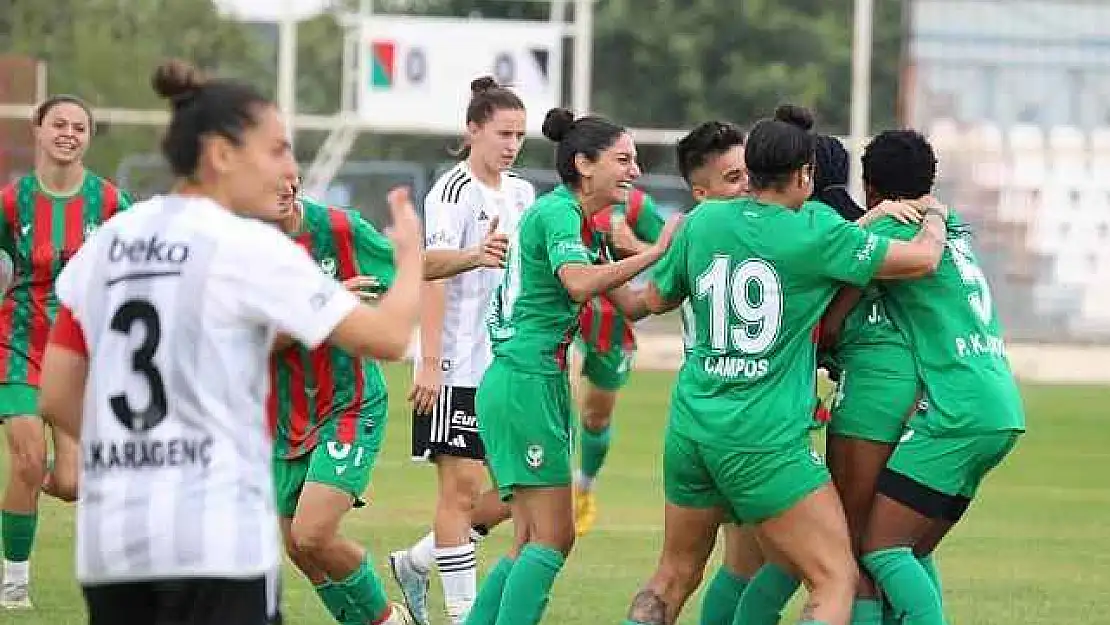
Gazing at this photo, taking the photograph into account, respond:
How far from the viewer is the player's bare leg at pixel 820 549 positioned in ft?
23.5

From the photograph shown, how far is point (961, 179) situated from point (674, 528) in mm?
21987

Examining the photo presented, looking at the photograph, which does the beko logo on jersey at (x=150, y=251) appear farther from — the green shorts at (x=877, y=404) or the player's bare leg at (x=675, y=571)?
the green shorts at (x=877, y=404)

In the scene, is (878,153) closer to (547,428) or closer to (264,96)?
(547,428)

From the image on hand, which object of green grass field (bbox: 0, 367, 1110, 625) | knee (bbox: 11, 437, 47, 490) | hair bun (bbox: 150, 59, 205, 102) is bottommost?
green grass field (bbox: 0, 367, 1110, 625)

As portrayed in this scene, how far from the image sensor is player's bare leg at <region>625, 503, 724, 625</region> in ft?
25.0

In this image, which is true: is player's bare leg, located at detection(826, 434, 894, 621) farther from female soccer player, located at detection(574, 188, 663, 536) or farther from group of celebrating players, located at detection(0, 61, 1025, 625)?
female soccer player, located at detection(574, 188, 663, 536)

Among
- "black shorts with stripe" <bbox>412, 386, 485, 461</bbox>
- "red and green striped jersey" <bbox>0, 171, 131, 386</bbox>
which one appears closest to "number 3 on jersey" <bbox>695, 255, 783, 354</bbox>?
"black shorts with stripe" <bbox>412, 386, 485, 461</bbox>

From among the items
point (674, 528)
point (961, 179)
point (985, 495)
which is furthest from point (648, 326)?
point (674, 528)

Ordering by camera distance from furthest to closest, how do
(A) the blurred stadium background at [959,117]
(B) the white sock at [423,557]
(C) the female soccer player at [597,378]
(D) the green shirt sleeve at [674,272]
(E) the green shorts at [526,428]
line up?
(A) the blurred stadium background at [959,117] → (C) the female soccer player at [597,378] → (B) the white sock at [423,557] → (E) the green shorts at [526,428] → (D) the green shirt sleeve at [674,272]

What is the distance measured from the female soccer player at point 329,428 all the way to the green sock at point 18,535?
197 centimetres

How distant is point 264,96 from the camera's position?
5312 mm

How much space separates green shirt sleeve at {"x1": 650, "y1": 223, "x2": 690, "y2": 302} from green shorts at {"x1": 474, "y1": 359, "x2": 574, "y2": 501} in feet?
2.69

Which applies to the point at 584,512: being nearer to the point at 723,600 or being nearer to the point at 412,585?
the point at 412,585

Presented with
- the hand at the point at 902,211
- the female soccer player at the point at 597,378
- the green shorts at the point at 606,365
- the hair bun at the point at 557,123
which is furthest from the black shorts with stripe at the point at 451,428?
the green shorts at the point at 606,365
